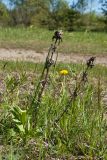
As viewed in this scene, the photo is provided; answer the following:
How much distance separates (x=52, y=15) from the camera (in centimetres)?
5009

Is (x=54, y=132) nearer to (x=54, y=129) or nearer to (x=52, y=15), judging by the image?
(x=54, y=129)

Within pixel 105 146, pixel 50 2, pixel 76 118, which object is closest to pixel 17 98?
pixel 76 118

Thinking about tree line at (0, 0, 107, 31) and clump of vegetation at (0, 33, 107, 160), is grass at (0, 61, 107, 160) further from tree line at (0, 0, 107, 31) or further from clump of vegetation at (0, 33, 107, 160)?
tree line at (0, 0, 107, 31)

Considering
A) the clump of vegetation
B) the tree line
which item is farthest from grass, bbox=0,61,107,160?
the tree line

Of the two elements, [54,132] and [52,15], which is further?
[52,15]

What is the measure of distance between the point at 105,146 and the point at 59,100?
0.67 meters

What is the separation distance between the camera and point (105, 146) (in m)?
3.00

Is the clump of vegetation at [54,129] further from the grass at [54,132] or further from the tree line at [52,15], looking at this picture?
the tree line at [52,15]

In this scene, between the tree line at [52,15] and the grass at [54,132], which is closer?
the grass at [54,132]

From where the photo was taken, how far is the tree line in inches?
1843

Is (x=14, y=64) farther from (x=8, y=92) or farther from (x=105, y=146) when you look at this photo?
(x=105, y=146)

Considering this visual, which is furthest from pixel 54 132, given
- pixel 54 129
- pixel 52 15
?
pixel 52 15

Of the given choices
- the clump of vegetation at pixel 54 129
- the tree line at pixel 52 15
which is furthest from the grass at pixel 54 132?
the tree line at pixel 52 15

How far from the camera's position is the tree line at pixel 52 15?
4681 centimetres
